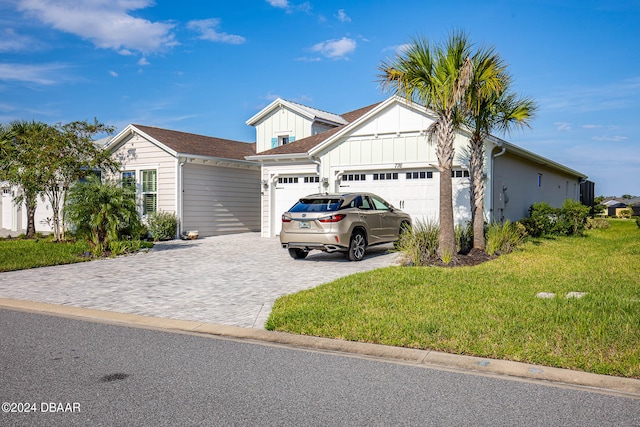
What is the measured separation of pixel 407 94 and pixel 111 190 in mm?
8601

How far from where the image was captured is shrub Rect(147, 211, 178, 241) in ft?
65.4

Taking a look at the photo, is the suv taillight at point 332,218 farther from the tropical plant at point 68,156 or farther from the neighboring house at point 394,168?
the tropical plant at point 68,156

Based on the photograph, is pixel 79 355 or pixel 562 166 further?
pixel 562 166

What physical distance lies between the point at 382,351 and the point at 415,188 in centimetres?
1242

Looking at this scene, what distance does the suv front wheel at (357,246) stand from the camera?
1362 cm

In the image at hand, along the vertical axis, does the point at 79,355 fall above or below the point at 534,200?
below

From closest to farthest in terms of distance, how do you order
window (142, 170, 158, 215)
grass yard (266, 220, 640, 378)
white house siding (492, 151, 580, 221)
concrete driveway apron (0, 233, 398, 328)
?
grass yard (266, 220, 640, 378), concrete driveway apron (0, 233, 398, 328), white house siding (492, 151, 580, 221), window (142, 170, 158, 215)

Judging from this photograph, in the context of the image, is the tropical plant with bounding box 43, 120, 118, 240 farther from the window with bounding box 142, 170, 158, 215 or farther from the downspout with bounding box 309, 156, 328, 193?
the downspout with bounding box 309, 156, 328, 193

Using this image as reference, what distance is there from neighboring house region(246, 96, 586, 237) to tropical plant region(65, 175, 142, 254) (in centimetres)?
662

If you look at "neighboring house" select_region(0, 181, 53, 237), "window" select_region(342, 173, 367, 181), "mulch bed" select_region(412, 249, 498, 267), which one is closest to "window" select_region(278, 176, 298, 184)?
"window" select_region(342, 173, 367, 181)

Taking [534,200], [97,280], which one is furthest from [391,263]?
[534,200]

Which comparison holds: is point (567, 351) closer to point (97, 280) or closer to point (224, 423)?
point (224, 423)

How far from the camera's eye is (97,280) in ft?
36.8

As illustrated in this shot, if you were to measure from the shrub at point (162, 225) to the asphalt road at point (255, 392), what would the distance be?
13.8 metres
